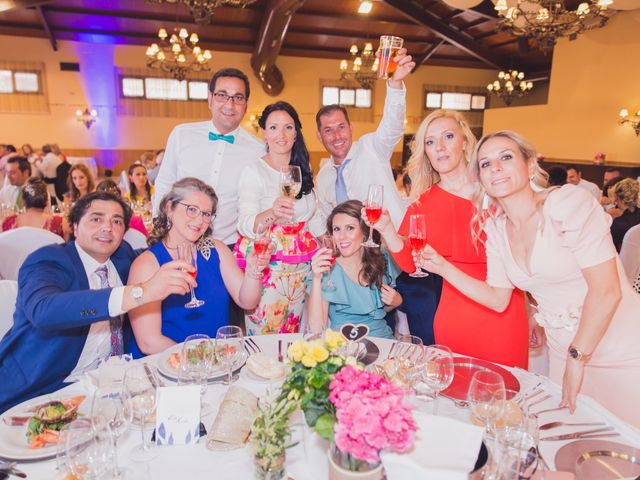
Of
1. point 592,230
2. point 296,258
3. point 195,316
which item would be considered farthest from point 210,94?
point 592,230

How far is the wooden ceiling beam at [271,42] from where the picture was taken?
1055 cm

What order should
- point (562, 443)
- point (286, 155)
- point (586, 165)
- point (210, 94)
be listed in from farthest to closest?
point (586, 165) < point (210, 94) < point (286, 155) < point (562, 443)

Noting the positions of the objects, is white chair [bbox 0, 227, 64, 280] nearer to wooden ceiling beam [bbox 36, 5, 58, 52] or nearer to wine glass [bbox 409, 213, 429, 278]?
wine glass [bbox 409, 213, 429, 278]

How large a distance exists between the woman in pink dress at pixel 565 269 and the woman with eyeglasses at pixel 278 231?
0.83 meters

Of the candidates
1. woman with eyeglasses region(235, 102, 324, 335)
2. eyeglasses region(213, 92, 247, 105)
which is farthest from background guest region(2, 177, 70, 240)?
woman with eyeglasses region(235, 102, 324, 335)

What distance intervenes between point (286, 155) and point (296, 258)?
637 millimetres

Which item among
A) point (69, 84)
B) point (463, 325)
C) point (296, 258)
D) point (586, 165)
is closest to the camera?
point (463, 325)

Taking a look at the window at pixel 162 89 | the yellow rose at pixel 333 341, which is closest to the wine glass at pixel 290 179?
the yellow rose at pixel 333 341

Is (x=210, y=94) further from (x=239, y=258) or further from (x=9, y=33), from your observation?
(x=9, y=33)

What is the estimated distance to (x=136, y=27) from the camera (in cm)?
1244

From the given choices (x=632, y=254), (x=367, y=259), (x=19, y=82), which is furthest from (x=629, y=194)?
(x=19, y=82)

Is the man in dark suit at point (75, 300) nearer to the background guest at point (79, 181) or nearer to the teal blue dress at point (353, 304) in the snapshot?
the teal blue dress at point (353, 304)

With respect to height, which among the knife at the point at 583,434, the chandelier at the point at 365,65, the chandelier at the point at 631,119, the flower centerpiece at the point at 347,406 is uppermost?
the chandelier at the point at 365,65

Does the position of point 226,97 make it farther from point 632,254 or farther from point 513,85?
point 513,85
